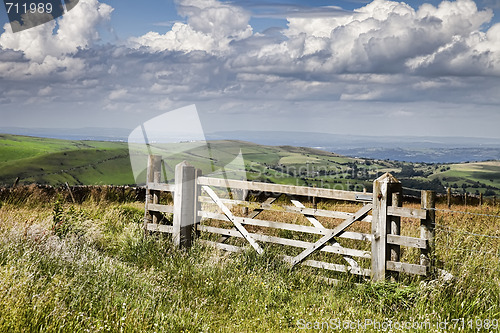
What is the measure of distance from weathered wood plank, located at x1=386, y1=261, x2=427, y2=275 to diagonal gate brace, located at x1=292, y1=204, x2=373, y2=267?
3.08 feet

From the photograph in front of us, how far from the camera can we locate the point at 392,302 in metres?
6.96

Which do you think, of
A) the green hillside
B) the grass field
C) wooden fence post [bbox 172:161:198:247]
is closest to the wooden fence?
wooden fence post [bbox 172:161:198:247]

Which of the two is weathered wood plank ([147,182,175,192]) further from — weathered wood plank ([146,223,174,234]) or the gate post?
the gate post

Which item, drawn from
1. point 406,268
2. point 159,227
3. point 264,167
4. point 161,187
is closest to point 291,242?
point 406,268

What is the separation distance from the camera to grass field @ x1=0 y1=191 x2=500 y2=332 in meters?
5.23

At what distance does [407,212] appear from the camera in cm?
734

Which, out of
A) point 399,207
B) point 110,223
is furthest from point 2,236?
point 399,207

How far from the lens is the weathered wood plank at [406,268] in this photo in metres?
7.26

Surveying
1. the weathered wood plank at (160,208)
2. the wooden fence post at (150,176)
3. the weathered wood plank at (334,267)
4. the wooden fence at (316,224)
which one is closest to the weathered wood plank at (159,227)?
the wooden fence at (316,224)

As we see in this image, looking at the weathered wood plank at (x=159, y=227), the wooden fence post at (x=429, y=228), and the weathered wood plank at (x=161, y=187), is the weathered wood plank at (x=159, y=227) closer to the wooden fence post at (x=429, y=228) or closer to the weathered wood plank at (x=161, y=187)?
the weathered wood plank at (x=161, y=187)

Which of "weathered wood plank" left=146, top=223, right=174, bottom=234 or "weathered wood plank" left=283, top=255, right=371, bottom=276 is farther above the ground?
"weathered wood plank" left=146, top=223, right=174, bottom=234

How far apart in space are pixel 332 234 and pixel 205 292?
2.66 meters

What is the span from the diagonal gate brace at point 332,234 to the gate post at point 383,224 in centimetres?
23

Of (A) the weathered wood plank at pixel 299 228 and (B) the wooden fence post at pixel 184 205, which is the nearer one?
(A) the weathered wood plank at pixel 299 228
